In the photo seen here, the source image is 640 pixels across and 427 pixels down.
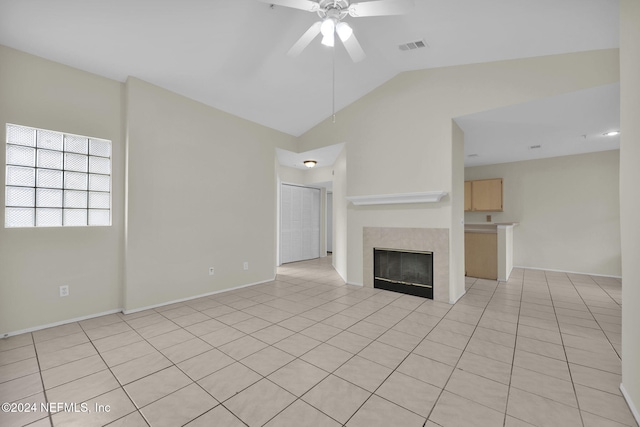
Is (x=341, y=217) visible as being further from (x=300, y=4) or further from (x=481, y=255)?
(x=300, y=4)

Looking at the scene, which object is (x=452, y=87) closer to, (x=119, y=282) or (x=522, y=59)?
(x=522, y=59)

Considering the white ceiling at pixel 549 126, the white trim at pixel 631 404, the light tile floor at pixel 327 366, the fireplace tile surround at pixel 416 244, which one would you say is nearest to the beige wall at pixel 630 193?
the white trim at pixel 631 404

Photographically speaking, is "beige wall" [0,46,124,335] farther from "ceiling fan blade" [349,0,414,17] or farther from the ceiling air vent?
the ceiling air vent

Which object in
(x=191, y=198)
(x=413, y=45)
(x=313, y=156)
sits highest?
(x=413, y=45)

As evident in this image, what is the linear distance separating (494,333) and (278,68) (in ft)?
13.4

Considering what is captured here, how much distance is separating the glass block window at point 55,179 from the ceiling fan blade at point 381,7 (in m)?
3.30

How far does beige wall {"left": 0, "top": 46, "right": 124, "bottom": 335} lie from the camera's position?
2721 millimetres

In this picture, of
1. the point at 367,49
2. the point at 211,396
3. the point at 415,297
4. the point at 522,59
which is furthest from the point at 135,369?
the point at 522,59

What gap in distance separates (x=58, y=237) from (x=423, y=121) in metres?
4.84

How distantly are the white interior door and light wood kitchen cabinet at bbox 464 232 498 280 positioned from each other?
13.4 feet

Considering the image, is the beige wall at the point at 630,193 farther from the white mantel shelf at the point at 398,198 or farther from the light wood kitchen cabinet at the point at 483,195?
the light wood kitchen cabinet at the point at 483,195

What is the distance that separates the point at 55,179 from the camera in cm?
306

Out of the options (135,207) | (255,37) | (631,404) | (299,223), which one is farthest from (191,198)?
(631,404)

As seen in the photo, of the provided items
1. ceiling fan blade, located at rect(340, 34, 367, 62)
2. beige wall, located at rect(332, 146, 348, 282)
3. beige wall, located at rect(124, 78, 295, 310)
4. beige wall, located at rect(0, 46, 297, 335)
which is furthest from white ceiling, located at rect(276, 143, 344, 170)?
ceiling fan blade, located at rect(340, 34, 367, 62)
